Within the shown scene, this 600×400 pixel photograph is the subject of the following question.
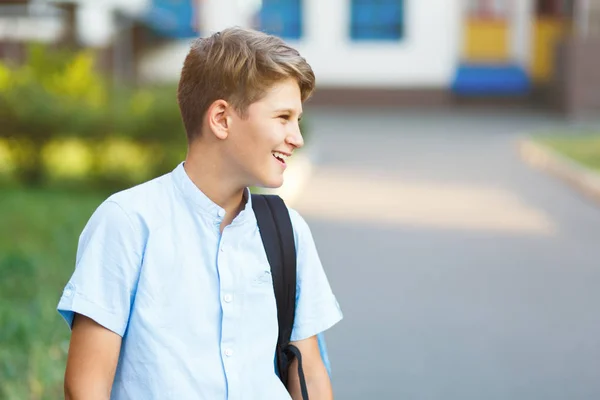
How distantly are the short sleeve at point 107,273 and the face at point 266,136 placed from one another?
10.2 inches

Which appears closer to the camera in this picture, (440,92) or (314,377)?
(314,377)

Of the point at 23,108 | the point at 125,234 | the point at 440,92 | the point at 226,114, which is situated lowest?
the point at 440,92

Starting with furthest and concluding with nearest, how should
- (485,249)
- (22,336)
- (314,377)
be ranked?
(485,249), (22,336), (314,377)

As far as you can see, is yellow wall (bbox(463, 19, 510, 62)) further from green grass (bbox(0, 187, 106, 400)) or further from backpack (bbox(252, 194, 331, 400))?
backpack (bbox(252, 194, 331, 400))

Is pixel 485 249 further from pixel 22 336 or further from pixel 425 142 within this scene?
pixel 425 142

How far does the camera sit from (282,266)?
2.59 metres

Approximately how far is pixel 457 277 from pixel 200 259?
21.0 feet

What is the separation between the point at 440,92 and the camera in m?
31.2

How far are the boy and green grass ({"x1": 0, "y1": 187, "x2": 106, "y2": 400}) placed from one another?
2493 millimetres

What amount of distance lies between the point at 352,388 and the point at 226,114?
3.54 m

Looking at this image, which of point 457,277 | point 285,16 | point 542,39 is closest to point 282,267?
point 457,277

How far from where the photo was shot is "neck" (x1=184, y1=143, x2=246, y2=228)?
254cm

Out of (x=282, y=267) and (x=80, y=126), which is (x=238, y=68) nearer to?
(x=282, y=267)

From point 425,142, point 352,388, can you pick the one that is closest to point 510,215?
point 352,388
